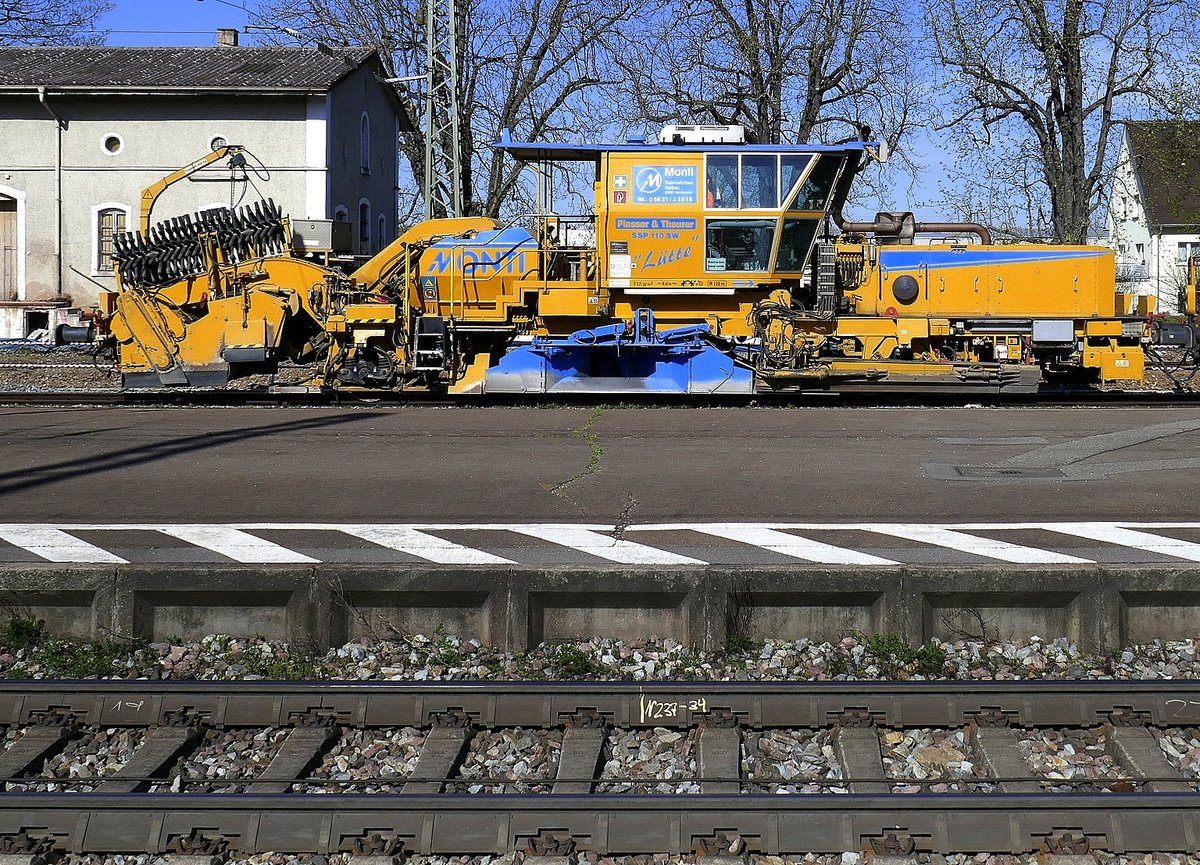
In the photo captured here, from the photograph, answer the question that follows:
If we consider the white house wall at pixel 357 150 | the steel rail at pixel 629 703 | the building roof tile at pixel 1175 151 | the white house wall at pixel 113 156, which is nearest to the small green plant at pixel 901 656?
the steel rail at pixel 629 703

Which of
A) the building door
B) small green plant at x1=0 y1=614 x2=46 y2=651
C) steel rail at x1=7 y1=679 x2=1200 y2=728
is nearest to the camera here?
steel rail at x1=7 y1=679 x2=1200 y2=728

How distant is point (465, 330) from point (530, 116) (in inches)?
1173

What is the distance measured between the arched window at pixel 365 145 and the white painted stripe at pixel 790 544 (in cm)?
3127

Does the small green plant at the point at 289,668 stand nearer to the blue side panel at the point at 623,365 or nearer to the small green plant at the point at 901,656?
the small green plant at the point at 901,656

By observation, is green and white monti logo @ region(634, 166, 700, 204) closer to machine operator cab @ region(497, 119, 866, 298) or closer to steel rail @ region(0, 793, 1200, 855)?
machine operator cab @ region(497, 119, 866, 298)

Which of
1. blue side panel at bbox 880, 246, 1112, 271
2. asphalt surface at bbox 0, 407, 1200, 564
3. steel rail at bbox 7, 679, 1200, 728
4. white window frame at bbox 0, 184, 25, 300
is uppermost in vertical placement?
white window frame at bbox 0, 184, 25, 300

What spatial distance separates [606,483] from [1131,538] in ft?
13.2

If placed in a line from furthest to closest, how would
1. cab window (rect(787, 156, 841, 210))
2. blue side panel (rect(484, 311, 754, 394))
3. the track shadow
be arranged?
cab window (rect(787, 156, 841, 210)) < blue side panel (rect(484, 311, 754, 394)) < the track shadow

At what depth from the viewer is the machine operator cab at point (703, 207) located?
16688 mm

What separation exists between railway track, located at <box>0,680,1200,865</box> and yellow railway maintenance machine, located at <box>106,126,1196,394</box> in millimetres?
10750

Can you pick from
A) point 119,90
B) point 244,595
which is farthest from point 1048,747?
point 119,90

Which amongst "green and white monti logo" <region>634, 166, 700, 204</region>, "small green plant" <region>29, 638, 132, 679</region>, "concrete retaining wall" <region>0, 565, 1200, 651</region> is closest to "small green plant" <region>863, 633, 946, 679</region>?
"concrete retaining wall" <region>0, 565, 1200, 651</region>

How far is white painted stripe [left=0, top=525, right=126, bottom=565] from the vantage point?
24.4 ft

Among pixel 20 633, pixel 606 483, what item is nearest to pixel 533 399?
pixel 606 483
